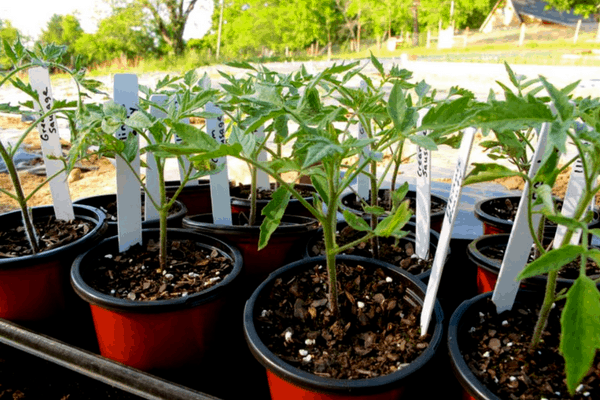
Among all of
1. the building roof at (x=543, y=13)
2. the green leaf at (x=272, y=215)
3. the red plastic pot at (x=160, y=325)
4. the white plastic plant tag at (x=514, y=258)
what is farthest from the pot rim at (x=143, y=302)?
the building roof at (x=543, y=13)

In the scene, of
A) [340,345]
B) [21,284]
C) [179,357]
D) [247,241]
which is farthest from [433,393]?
[21,284]

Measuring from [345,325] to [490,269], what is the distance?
0.45 m

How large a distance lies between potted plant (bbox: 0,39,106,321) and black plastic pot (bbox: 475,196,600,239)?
49.7 inches

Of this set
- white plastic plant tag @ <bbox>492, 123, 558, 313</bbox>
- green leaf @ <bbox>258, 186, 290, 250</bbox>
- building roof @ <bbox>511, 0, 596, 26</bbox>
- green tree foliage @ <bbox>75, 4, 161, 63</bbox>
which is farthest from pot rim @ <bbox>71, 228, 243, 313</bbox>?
building roof @ <bbox>511, 0, 596, 26</bbox>

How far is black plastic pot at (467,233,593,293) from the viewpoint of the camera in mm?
1062

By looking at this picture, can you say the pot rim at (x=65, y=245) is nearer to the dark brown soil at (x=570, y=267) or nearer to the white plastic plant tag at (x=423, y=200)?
the white plastic plant tag at (x=423, y=200)

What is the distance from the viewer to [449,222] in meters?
0.81

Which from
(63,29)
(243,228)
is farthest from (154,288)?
(63,29)

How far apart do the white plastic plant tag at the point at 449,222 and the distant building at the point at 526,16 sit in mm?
45219

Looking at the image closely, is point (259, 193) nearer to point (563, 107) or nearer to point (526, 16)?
point (563, 107)

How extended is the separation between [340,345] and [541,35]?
41526 millimetres

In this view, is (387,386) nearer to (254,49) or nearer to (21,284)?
(21,284)

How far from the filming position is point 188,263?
1.23 m

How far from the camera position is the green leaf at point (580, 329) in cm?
56
